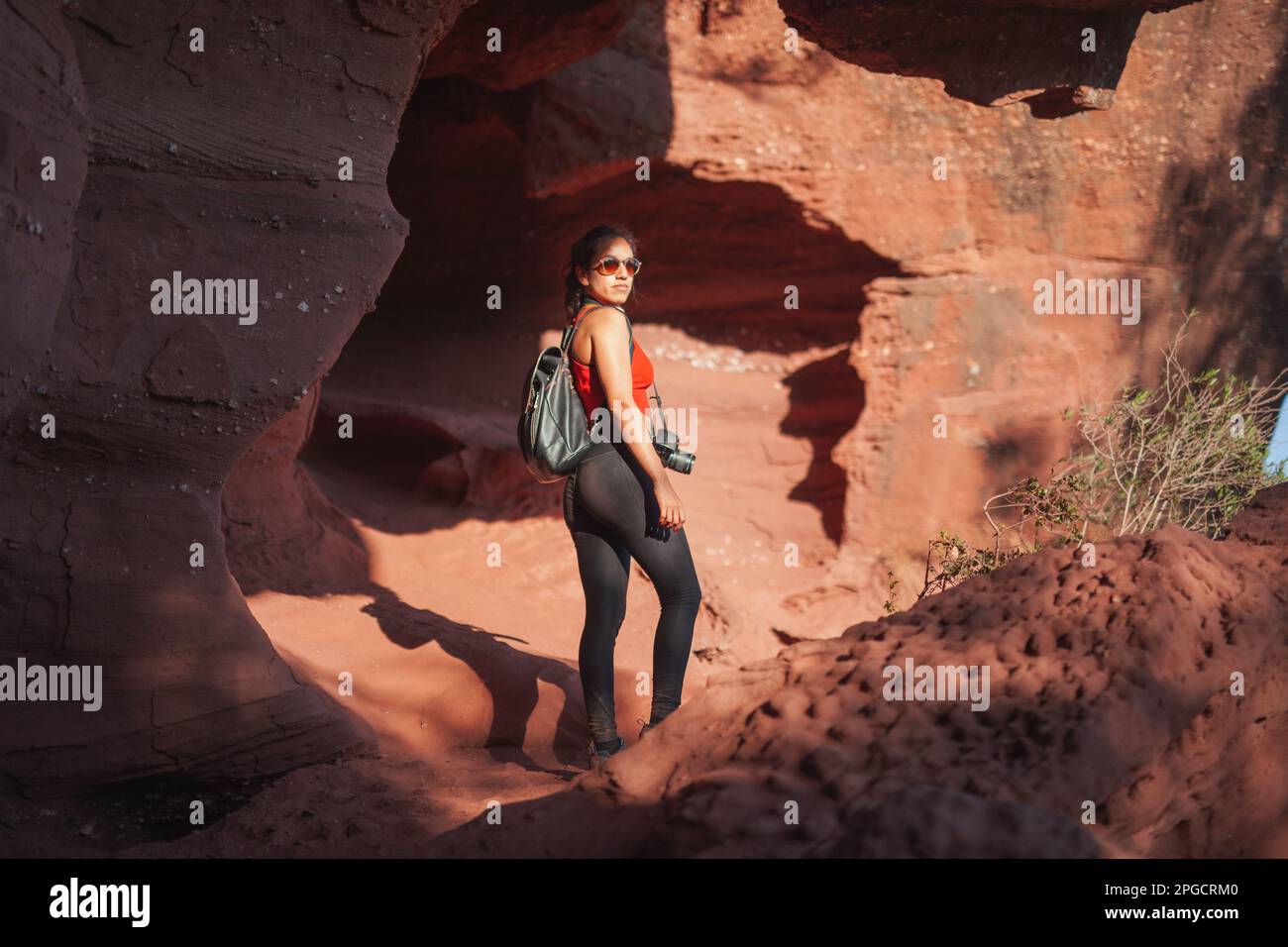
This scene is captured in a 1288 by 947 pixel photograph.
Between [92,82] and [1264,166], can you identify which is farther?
[1264,166]

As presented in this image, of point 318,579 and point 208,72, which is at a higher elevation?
point 208,72

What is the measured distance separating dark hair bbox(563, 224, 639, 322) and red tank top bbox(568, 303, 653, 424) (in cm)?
8

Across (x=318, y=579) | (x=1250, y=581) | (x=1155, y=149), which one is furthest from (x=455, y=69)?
(x=1250, y=581)

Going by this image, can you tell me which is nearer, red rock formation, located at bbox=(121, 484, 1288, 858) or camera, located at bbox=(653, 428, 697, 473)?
red rock formation, located at bbox=(121, 484, 1288, 858)

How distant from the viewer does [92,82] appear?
3322mm

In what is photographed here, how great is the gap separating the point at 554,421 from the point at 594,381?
184 millimetres

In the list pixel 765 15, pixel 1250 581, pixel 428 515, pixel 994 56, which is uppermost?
pixel 765 15

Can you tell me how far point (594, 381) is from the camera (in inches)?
141

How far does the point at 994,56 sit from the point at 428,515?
4.67 metres

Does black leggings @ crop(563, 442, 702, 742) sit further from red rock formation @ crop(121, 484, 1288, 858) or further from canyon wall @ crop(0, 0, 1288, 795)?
canyon wall @ crop(0, 0, 1288, 795)

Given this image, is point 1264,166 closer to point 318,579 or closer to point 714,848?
point 318,579

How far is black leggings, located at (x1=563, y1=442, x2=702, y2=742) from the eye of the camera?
11.5 ft

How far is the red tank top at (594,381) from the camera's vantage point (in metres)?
3.58

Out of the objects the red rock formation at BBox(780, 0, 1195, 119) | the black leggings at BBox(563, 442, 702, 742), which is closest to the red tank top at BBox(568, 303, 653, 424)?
the black leggings at BBox(563, 442, 702, 742)
